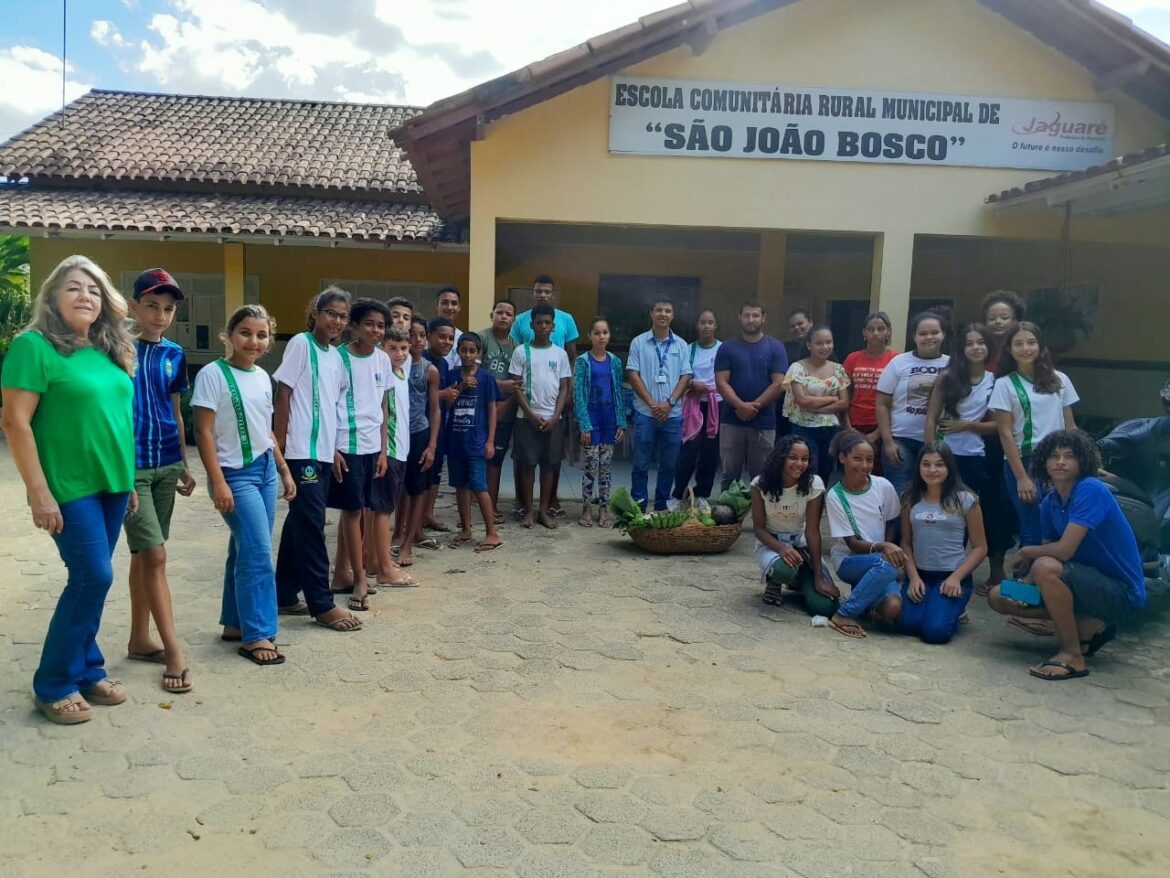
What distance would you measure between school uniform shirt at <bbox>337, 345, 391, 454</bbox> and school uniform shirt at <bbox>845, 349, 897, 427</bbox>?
348cm

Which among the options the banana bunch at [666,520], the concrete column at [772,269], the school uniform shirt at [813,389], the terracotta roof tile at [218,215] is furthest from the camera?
the concrete column at [772,269]

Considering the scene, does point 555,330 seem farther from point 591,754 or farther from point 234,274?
point 234,274

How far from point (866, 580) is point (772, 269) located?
7604 mm

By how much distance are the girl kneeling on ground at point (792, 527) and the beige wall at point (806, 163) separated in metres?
3.84

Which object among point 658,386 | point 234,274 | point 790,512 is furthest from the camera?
point 234,274

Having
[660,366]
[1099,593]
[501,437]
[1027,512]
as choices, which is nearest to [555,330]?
[660,366]

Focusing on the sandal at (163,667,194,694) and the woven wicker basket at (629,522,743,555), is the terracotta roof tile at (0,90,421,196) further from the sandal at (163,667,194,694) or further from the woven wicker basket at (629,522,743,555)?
the sandal at (163,667,194,694)

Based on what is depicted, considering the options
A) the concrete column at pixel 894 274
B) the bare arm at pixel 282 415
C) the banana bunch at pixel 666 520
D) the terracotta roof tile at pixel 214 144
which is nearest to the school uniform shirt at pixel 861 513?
the banana bunch at pixel 666 520

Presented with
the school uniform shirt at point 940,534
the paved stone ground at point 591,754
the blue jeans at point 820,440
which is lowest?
the paved stone ground at point 591,754

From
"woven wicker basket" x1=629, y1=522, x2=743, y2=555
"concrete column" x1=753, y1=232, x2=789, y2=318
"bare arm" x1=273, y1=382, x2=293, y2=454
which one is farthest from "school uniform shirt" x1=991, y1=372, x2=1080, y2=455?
"concrete column" x1=753, y1=232, x2=789, y2=318

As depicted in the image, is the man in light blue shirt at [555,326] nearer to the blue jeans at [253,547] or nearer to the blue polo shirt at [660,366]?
the blue polo shirt at [660,366]

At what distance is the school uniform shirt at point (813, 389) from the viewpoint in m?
6.68

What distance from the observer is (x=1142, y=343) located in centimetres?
1052

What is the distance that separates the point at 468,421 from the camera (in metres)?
6.54
